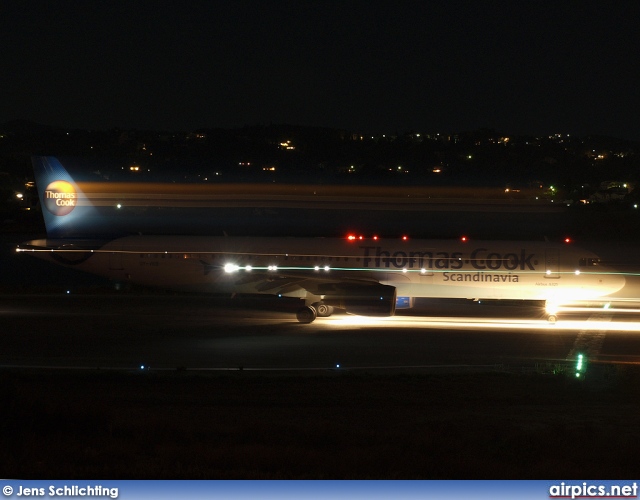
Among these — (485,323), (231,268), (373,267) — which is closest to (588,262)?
(485,323)

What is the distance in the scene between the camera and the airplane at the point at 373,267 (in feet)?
82.7

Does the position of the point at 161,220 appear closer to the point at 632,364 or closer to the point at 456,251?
the point at 456,251

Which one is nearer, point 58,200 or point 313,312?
point 313,312

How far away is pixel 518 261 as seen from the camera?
83.1 ft

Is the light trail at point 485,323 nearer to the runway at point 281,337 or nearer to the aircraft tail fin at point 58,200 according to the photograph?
the runway at point 281,337

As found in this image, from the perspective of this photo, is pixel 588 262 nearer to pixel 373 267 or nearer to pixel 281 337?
pixel 373 267

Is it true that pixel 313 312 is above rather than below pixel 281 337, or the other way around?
above

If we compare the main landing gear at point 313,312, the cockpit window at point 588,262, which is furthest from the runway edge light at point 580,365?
the main landing gear at point 313,312

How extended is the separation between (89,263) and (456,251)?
12743 millimetres

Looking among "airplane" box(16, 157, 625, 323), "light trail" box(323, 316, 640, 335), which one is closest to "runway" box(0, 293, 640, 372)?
"light trail" box(323, 316, 640, 335)

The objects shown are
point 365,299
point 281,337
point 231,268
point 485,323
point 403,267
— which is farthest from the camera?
point 231,268

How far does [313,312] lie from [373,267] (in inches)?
119

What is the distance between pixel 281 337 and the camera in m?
20.5

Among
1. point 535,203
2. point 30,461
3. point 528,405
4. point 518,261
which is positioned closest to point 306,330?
point 518,261
